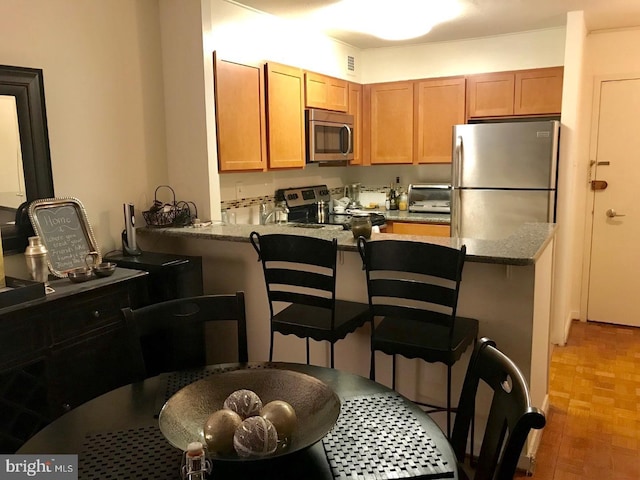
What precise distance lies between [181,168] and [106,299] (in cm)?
115

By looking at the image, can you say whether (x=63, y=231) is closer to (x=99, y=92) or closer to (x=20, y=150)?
(x=20, y=150)

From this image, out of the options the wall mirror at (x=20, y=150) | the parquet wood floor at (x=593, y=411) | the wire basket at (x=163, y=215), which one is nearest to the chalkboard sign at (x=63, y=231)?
the wall mirror at (x=20, y=150)

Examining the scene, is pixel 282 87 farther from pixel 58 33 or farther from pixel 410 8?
pixel 58 33

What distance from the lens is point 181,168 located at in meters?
3.36

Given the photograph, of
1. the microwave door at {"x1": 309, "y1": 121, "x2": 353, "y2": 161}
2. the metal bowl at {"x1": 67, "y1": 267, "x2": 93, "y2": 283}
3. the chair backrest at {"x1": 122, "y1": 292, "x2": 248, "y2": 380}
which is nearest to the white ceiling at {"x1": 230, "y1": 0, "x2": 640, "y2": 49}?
the microwave door at {"x1": 309, "y1": 121, "x2": 353, "y2": 161}

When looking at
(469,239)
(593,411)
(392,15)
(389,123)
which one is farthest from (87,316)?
(389,123)

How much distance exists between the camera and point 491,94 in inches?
177

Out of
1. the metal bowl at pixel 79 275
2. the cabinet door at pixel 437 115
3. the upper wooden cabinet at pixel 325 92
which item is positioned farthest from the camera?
the cabinet door at pixel 437 115

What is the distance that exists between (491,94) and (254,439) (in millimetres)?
4076

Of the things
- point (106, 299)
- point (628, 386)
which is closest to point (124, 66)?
point (106, 299)

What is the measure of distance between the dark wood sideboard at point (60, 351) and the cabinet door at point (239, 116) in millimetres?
1102

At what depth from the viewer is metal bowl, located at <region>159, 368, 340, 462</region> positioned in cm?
122

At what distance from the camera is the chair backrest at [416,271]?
2.06m

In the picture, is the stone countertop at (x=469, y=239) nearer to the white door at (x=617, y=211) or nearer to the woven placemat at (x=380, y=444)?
the woven placemat at (x=380, y=444)
